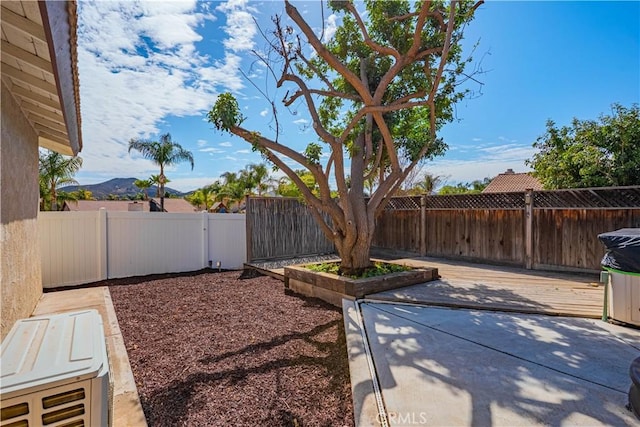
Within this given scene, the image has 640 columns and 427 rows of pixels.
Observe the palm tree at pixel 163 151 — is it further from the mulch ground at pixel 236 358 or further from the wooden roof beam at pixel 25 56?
the wooden roof beam at pixel 25 56

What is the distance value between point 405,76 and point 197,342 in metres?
5.89


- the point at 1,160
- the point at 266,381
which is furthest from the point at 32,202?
the point at 266,381

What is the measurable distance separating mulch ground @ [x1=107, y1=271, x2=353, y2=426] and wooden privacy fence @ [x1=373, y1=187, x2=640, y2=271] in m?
5.42

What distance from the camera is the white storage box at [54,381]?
3.85 ft

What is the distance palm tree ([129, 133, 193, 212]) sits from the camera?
20.9 m

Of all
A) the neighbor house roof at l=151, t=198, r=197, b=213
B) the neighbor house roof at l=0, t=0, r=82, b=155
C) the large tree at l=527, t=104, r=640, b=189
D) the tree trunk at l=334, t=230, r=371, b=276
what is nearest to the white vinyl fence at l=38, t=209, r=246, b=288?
the neighbor house roof at l=0, t=0, r=82, b=155

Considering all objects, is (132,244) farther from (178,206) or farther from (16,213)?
(178,206)

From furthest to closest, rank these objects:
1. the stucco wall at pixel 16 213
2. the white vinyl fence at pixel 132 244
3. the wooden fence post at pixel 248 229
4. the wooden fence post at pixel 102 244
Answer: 1. the wooden fence post at pixel 248 229
2. the wooden fence post at pixel 102 244
3. the white vinyl fence at pixel 132 244
4. the stucco wall at pixel 16 213

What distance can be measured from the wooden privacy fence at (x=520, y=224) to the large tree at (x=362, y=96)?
8.46 ft

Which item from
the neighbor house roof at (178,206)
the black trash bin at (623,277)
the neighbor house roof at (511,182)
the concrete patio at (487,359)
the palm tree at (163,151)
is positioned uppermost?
the palm tree at (163,151)

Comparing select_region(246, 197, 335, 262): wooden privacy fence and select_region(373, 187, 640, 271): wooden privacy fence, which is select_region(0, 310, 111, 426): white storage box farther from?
select_region(373, 187, 640, 271): wooden privacy fence

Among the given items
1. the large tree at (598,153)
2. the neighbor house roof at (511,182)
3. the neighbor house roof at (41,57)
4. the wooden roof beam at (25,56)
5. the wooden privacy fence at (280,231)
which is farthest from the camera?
the neighbor house roof at (511,182)

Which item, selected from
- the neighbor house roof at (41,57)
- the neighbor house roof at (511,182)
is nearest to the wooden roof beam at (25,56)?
the neighbor house roof at (41,57)

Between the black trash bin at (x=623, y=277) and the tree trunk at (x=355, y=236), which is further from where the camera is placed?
the tree trunk at (x=355, y=236)
